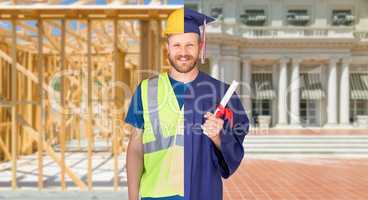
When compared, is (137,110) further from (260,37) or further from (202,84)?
(260,37)

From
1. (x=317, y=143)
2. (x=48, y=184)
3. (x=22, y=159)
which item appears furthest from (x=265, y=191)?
(x=317, y=143)

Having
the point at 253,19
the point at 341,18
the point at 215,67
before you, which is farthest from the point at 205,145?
the point at 341,18

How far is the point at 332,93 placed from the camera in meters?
26.2

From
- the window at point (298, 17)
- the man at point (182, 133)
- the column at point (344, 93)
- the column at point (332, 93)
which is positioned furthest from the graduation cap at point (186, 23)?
the window at point (298, 17)

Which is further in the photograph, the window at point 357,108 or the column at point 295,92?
the window at point 357,108

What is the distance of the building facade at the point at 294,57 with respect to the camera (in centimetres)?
2592

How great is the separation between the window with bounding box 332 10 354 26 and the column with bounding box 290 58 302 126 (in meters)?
4.66

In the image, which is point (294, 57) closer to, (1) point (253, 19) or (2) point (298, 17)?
(2) point (298, 17)

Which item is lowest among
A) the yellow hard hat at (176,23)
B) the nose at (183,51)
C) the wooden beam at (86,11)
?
the nose at (183,51)

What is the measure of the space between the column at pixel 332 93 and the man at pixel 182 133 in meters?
25.7

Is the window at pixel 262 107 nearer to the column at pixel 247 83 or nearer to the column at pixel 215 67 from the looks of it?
the column at pixel 247 83

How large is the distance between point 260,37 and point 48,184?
67.0 feet

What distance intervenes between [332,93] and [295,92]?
243 centimetres

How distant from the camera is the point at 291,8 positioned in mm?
28109
